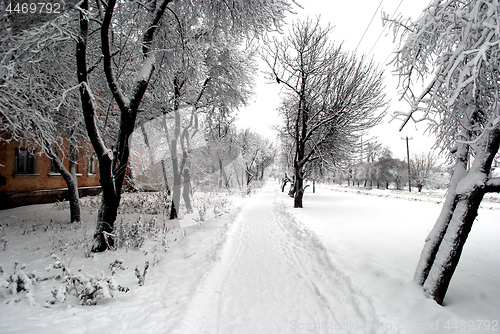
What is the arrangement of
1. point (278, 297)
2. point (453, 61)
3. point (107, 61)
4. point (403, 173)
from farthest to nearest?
point (403, 173)
point (107, 61)
point (278, 297)
point (453, 61)

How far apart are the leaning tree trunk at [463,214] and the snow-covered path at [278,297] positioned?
0.91 meters

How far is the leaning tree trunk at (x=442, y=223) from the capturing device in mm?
2980

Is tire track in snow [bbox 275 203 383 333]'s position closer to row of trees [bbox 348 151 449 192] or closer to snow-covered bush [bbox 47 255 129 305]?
snow-covered bush [bbox 47 255 129 305]

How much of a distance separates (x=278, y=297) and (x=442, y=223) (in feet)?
8.43

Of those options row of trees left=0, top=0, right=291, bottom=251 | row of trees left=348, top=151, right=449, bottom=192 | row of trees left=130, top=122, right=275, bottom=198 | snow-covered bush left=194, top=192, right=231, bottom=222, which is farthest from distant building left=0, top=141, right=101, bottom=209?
row of trees left=348, top=151, right=449, bottom=192

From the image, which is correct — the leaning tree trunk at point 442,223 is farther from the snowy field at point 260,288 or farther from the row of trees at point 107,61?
the row of trees at point 107,61

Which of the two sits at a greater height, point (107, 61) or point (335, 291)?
point (107, 61)

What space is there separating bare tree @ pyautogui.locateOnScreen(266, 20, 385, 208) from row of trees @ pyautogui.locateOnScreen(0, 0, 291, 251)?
21.9 ft

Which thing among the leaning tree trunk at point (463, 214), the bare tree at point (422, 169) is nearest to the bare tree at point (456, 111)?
the leaning tree trunk at point (463, 214)

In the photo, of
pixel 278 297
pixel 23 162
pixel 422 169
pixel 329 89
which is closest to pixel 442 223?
pixel 278 297

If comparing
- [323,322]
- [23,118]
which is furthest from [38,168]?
[323,322]

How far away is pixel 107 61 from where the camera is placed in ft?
15.2

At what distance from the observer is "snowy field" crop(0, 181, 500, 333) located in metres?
2.53

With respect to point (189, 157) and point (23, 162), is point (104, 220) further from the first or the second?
point (23, 162)
